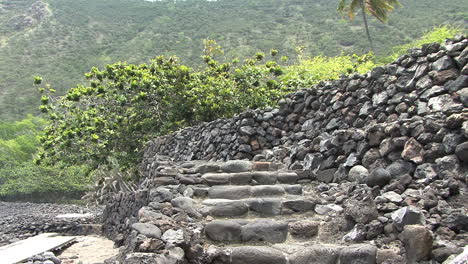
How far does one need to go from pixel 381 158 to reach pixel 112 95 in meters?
13.0

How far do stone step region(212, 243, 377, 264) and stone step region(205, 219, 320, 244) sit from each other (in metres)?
0.26

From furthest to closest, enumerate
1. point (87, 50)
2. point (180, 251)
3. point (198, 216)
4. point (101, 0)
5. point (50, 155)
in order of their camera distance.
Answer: point (101, 0), point (87, 50), point (50, 155), point (198, 216), point (180, 251)

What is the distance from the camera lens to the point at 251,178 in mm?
5527

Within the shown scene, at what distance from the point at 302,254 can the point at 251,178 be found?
2.05 meters

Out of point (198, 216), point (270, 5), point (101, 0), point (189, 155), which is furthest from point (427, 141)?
point (101, 0)

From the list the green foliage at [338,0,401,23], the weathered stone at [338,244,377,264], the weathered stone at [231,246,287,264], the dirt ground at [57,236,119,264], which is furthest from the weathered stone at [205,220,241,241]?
the green foliage at [338,0,401,23]

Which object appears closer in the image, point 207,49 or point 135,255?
point 135,255

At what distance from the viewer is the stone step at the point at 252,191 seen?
16.5 feet

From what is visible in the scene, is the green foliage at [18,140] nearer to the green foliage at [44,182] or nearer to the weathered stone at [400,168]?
the green foliage at [44,182]

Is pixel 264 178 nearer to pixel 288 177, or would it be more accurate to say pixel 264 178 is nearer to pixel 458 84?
pixel 288 177

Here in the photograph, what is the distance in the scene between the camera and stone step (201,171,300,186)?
18.1 ft

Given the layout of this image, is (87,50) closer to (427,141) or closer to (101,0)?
(101,0)

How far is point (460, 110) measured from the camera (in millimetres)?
3975

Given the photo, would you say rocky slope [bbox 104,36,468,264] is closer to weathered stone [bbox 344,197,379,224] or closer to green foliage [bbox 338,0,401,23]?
weathered stone [bbox 344,197,379,224]
